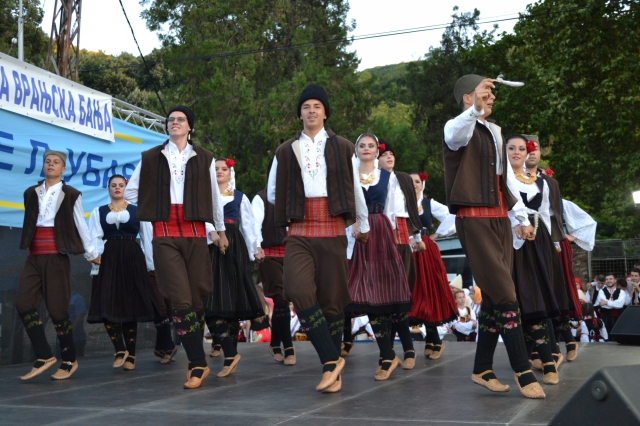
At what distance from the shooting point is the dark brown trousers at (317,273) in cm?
482

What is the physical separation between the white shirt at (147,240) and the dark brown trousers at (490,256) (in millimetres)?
3530

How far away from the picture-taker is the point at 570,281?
636 centimetres

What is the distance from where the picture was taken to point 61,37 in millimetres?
11102

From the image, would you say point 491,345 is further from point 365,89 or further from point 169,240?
point 365,89

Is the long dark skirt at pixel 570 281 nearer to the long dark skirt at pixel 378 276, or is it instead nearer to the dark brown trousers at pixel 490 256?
the long dark skirt at pixel 378 276

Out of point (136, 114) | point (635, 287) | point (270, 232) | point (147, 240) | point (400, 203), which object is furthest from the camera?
point (635, 287)

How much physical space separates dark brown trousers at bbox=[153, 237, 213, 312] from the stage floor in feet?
1.91

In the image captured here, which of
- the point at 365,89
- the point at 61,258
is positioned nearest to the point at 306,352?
the point at 61,258

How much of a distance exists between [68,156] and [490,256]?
4967mm

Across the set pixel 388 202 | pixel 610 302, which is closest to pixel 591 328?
pixel 610 302

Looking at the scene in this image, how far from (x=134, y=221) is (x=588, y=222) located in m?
3.90

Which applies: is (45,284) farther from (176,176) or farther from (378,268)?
(378,268)

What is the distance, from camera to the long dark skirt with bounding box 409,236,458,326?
23.1 feet

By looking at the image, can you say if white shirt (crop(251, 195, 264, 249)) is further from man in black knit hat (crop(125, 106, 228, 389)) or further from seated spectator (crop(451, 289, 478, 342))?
seated spectator (crop(451, 289, 478, 342))
